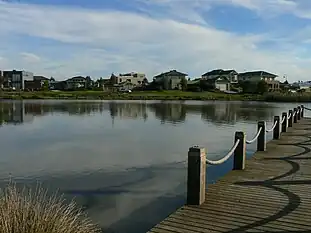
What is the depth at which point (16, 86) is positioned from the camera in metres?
151

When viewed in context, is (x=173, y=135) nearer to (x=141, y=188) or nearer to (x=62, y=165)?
(x=62, y=165)

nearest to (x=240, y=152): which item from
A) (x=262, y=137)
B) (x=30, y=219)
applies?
(x=262, y=137)

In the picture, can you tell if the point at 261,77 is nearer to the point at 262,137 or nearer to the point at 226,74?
the point at 226,74

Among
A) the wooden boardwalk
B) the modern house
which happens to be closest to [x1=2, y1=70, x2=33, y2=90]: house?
the modern house

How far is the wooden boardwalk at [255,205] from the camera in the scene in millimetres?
5961

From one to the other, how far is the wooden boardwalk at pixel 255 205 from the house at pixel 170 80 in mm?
116952

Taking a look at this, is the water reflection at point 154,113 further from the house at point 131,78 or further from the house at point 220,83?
the house at point 131,78

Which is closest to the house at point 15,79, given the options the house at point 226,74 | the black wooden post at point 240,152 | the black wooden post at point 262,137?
the house at point 226,74

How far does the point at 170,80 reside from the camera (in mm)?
133250

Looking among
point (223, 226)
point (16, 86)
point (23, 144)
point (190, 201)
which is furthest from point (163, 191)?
point (16, 86)

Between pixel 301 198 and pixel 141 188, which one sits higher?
pixel 301 198

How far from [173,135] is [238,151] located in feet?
47.8

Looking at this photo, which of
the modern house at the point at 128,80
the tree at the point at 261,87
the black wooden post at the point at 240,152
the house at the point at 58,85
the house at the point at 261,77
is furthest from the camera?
the house at the point at 58,85

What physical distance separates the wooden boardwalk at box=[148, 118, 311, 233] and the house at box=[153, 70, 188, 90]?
384 feet
